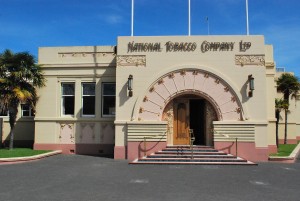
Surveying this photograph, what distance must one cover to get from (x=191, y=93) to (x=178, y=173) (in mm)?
6269

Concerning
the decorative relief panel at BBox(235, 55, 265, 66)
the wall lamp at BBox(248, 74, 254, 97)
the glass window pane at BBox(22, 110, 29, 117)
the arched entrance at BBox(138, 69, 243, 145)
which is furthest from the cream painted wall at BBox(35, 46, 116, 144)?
the wall lamp at BBox(248, 74, 254, 97)

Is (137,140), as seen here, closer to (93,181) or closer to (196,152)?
(196,152)

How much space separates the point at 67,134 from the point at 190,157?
8.09 m

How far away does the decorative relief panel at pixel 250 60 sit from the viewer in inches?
704

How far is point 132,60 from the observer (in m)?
18.4

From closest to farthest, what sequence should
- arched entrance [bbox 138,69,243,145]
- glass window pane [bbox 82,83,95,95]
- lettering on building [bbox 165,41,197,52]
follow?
arched entrance [bbox 138,69,243,145] < lettering on building [bbox 165,41,197,52] < glass window pane [bbox 82,83,95,95]

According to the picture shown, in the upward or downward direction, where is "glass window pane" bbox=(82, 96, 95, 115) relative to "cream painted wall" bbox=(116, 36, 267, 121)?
downward

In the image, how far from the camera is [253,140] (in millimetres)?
17391

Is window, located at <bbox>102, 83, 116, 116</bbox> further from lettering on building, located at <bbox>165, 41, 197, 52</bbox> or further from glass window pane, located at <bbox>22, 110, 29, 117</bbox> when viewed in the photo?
glass window pane, located at <bbox>22, 110, 29, 117</bbox>

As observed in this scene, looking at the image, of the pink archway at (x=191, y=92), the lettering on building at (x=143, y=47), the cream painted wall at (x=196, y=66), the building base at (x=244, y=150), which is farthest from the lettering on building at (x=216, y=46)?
the building base at (x=244, y=150)

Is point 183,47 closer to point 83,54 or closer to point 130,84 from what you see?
point 130,84

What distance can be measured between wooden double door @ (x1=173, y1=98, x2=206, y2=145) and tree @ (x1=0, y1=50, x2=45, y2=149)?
8513 mm

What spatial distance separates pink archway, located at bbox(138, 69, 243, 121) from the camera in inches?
701

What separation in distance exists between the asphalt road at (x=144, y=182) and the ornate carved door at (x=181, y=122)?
12.1 ft
